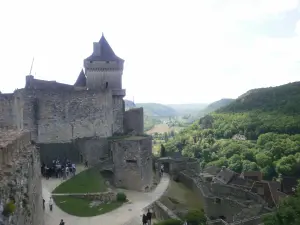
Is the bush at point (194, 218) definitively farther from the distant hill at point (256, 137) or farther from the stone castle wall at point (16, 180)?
the distant hill at point (256, 137)

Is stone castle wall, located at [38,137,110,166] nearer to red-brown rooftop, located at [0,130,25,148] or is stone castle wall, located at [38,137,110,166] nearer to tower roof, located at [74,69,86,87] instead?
tower roof, located at [74,69,86,87]

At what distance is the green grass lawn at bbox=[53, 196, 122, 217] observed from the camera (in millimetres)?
24891

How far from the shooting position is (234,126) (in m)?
125

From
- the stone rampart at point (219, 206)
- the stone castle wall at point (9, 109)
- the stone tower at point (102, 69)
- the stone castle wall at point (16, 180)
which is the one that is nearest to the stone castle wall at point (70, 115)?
the stone castle wall at point (9, 109)

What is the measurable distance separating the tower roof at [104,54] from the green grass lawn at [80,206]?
1592 cm

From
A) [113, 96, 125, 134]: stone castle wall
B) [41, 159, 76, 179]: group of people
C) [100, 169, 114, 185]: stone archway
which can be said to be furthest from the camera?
[113, 96, 125, 134]: stone castle wall

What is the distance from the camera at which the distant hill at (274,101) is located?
124000mm

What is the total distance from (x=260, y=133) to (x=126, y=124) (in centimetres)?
7916

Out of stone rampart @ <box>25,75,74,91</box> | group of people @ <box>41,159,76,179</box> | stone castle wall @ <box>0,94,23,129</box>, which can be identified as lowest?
group of people @ <box>41,159,76,179</box>

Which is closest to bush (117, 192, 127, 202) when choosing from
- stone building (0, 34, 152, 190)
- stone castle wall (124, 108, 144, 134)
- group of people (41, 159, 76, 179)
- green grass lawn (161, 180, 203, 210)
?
green grass lawn (161, 180, 203, 210)

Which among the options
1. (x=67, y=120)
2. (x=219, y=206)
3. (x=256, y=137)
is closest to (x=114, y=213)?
(x=67, y=120)

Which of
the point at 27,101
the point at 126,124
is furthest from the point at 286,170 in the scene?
the point at 27,101

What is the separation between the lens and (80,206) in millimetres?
25812

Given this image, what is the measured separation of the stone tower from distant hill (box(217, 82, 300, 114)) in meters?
92.9
